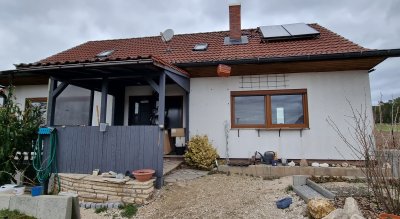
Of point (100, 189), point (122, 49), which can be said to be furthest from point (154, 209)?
point (122, 49)

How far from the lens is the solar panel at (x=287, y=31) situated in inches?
311

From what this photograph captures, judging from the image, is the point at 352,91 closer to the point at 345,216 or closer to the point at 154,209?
the point at 345,216

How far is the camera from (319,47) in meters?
6.90

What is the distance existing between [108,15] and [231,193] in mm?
11158

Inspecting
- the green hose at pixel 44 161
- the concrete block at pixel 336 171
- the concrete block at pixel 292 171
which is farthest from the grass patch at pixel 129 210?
the concrete block at pixel 336 171

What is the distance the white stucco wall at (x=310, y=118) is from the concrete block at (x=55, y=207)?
439cm

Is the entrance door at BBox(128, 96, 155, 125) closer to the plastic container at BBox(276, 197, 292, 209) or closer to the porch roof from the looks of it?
the porch roof

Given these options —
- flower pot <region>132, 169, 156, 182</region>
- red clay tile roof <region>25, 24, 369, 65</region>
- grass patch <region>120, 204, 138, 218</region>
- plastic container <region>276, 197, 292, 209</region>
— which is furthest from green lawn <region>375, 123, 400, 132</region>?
grass patch <region>120, 204, 138, 218</region>

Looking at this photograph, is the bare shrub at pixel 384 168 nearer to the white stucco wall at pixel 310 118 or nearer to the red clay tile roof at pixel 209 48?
the white stucco wall at pixel 310 118

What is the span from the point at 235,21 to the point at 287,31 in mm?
2136

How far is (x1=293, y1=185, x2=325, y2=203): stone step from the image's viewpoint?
141 inches

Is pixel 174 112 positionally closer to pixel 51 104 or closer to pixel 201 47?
pixel 201 47

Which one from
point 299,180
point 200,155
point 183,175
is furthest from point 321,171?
point 183,175

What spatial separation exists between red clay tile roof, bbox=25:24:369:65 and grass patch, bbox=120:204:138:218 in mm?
3564
